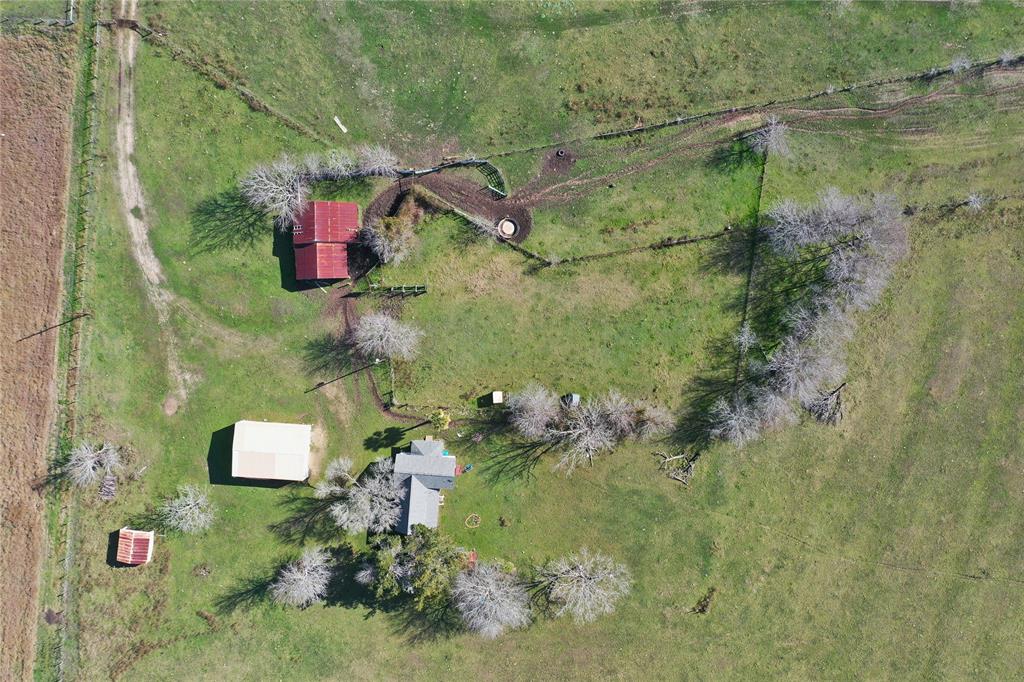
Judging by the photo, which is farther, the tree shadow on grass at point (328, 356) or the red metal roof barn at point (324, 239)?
the tree shadow on grass at point (328, 356)

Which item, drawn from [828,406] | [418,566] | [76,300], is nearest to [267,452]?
[418,566]

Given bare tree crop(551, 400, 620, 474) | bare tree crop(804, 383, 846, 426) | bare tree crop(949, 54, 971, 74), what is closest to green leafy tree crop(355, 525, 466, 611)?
bare tree crop(551, 400, 620, 474)

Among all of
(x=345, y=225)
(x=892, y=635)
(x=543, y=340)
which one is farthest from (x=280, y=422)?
(x=892, y=635)

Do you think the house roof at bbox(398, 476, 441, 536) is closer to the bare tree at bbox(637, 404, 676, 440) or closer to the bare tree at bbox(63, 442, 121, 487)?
the bare tree at bbox(637, 404, 676, 440)

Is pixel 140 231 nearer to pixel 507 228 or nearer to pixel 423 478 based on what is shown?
pixel 507 228

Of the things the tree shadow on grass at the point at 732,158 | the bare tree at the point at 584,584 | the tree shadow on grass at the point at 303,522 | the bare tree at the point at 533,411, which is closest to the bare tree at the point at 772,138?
the tree shadow on grass at the point at 732,158

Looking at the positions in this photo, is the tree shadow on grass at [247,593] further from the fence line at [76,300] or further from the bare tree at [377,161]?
the bare tree at [377,161]

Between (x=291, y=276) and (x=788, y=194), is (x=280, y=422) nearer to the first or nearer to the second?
(x=291, y=276)
